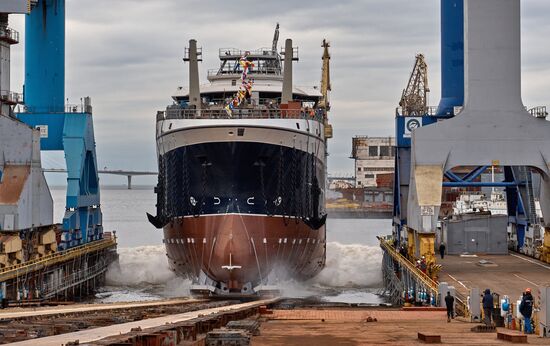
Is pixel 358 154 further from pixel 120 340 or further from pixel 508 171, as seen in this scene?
pixel 120 340

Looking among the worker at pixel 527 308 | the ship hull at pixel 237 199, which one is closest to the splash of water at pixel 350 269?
the ship hull at pixel 237 199

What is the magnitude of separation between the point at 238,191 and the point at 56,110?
19.3 meters

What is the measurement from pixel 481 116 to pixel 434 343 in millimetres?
23775

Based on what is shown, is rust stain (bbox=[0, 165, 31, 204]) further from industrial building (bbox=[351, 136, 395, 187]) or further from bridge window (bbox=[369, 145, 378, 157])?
bridge window (bbox=[369, 145, 378, 157])

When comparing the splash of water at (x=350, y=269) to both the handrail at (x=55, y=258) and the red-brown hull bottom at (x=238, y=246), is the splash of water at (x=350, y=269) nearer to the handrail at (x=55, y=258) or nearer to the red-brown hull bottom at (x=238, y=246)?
the red-brown hull bottom at (x=238, y=246)

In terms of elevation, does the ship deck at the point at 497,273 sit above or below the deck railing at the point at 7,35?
below

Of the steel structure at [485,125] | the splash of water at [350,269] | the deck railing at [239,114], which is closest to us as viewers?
the steel structure at [485,125]

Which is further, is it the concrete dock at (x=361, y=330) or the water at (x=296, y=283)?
the water at (x=296, y=283)

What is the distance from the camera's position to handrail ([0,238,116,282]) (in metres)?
36.8

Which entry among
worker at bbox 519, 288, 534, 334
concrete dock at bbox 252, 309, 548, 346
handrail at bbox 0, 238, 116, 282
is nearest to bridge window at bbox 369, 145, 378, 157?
handrail at bbox 0, 238, 116, 282

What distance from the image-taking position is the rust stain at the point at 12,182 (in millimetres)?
41062

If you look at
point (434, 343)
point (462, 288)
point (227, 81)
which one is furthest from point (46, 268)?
point (434, 343)

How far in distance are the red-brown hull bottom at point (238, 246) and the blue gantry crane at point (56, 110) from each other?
11620mm

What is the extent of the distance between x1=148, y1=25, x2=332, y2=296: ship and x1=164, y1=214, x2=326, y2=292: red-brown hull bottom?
4cm
